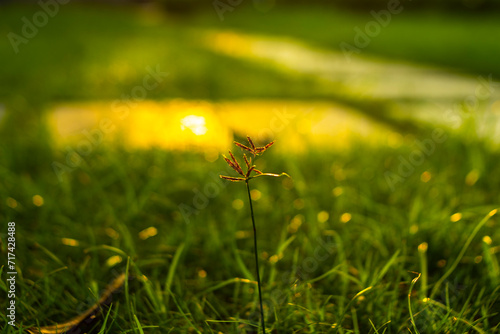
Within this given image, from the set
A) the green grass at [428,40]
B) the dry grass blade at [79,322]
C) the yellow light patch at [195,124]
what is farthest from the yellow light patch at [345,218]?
the green grass at [428,40]

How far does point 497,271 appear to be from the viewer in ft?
3.27

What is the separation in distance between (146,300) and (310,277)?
1.10 feet

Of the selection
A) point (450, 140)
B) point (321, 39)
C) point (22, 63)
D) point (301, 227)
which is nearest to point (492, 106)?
point (450, 140)

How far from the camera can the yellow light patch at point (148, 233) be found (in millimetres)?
A: 1259

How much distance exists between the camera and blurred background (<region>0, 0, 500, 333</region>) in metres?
1.03

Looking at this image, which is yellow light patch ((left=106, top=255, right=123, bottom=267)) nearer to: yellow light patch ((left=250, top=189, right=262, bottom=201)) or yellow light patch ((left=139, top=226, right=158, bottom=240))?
yellow light patch ((left=139, top=226, right=158, bottom=240))

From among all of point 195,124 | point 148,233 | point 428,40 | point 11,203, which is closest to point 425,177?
point 148,233

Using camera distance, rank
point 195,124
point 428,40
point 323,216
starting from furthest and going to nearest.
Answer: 1. point 428,40
2. point 195,124
3. point 323,216

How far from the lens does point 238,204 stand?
4.66 feet

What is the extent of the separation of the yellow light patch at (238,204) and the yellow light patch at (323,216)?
213 millimetres

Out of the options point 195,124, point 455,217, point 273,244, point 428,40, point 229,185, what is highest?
point 455,217

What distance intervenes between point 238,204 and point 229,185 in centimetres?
17

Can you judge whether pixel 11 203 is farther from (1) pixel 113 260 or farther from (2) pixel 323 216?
(2) pixel 323 216

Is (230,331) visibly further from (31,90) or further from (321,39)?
(321,39)
